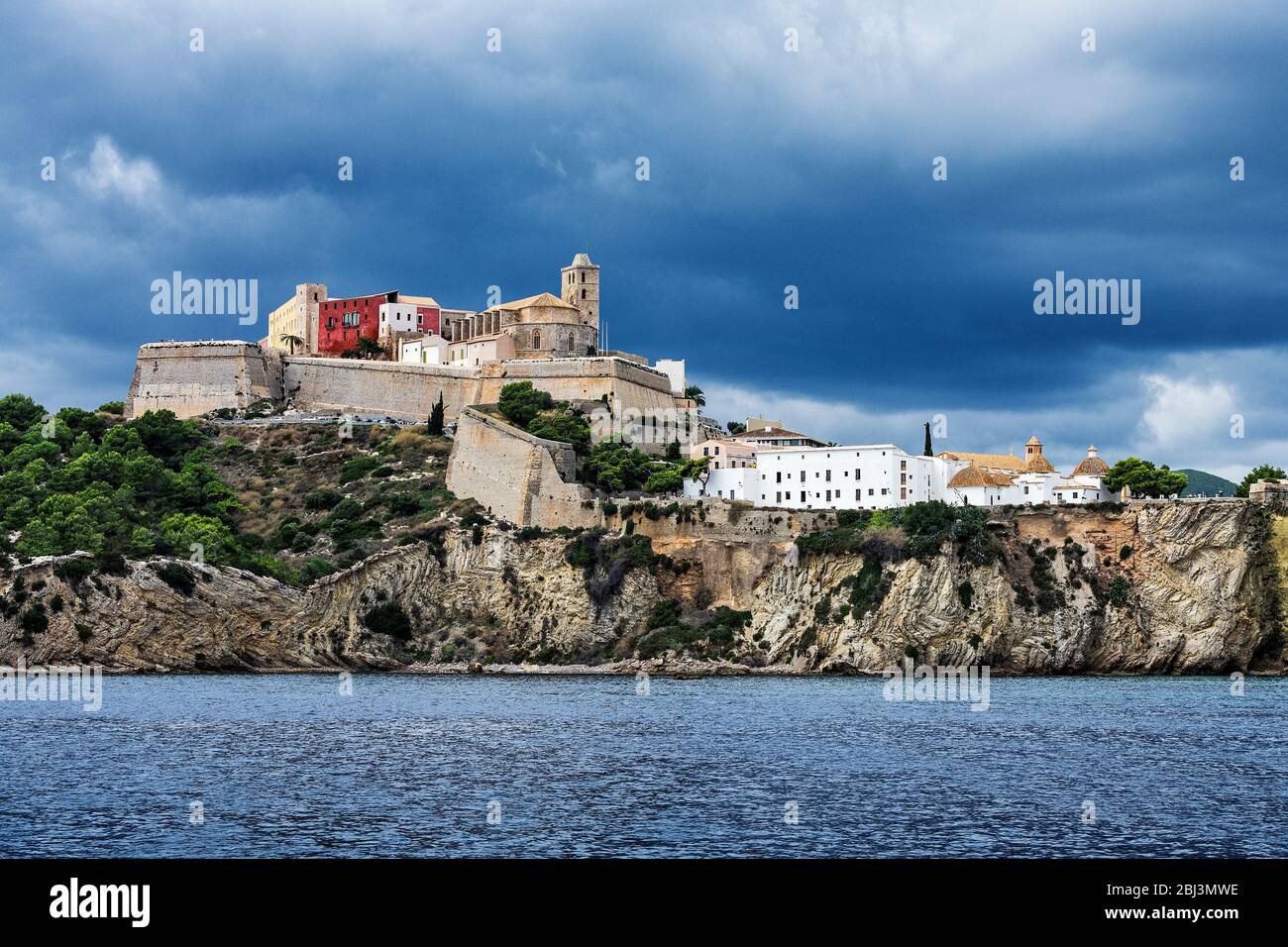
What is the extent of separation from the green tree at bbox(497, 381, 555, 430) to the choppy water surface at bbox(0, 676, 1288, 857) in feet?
88.1

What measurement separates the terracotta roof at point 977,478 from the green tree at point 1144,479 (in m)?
4.84

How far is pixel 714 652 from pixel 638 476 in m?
11.7

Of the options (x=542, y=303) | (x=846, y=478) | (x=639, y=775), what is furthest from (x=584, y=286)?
(x=639, y=775)

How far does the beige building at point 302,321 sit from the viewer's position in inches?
3728

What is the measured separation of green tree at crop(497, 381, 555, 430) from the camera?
251 feet

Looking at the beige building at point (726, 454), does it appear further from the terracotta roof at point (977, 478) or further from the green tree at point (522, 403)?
the terracotta roof at point (977, 478)

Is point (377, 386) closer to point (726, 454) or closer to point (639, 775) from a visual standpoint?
point (726, 454)

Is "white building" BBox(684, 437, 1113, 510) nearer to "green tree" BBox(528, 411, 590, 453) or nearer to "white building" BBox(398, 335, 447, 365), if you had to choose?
"green tree" BBox(528, 411, 590, 453)

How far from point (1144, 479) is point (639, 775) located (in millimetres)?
44512

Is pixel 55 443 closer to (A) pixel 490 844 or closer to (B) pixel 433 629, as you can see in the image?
(B) pixel 433 629

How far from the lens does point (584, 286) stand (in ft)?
301

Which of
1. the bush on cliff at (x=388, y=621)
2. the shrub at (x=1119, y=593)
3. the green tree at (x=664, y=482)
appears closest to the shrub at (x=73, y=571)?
the bush on cliff at (x=388, y=621)

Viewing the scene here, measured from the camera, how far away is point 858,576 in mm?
61531
